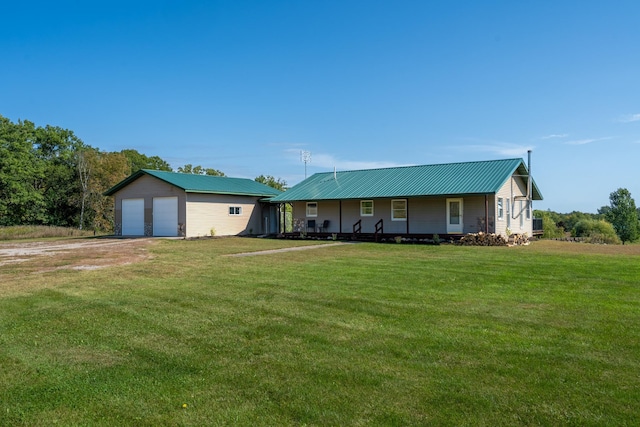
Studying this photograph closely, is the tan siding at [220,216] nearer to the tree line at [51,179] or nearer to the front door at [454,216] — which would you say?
the front door at [454,216]

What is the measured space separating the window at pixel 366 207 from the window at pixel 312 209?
3.20 m

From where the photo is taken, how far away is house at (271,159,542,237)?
21756mm

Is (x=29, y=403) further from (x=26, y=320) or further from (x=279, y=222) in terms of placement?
(x=279, y=222)

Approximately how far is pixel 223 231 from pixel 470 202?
15.1 m

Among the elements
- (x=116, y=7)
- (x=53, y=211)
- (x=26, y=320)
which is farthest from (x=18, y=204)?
(x=26, y=320)

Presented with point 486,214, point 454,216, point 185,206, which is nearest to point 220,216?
point 185,206

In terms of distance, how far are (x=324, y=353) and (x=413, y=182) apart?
20.3 meters

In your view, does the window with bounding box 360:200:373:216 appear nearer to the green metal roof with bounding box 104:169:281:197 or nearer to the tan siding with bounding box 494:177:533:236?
the tan siding with bounding box 494:177:533:236

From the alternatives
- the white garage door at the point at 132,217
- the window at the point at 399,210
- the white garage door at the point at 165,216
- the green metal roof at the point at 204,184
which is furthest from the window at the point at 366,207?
the white garage door at the point at 132,217

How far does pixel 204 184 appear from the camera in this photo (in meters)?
28.4

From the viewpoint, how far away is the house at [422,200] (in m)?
21.8

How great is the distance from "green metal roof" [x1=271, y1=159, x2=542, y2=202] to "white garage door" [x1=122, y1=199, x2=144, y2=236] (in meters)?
8.83

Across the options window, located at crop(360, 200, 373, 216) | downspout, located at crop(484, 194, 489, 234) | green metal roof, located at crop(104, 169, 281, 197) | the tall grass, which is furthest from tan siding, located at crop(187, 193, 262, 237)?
downspout, located at crop(484, 194, 489, 234)

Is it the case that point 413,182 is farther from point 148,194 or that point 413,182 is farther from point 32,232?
point 32,232
